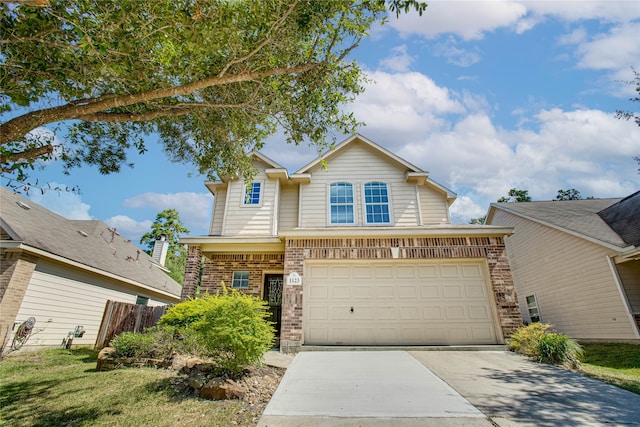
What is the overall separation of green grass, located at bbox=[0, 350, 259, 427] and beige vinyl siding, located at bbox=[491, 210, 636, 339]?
40.8ft

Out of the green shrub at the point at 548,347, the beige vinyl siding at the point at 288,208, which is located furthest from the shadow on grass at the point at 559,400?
the beige vinyl siding at the point at 288,208

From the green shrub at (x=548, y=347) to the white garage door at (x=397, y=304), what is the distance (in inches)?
36.2

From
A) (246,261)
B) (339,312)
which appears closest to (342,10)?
(339,312)

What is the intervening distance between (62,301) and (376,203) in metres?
12.0

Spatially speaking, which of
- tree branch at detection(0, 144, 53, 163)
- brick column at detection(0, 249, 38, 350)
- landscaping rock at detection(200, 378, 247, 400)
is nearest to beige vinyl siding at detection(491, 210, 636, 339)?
landscaping rock at detection(200, 378, 247, 400)

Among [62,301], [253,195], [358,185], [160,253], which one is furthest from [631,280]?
[160,253]

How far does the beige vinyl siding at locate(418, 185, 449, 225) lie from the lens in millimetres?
11656

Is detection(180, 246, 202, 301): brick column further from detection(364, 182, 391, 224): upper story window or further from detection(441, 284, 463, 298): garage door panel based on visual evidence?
detection(441, 284, 463, 298): garage door panel

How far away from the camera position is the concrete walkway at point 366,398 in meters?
3.48

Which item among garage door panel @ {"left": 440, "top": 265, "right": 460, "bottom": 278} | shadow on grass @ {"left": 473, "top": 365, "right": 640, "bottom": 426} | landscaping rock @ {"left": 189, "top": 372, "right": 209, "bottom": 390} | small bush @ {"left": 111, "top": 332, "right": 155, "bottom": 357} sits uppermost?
garage door panel @ {"left": 440, "top": 265, "right": 460, "bottom": 278}

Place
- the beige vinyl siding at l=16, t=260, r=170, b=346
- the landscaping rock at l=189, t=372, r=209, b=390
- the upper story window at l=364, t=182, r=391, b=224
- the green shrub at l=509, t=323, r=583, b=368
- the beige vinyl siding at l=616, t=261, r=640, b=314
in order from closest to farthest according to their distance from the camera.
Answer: the landscaping rock at l=189, t=372, r=209, b=390
the green shrub at l=509, t=323, r=583, b=368
the beige vinyl siding at l=16, t=260, r=170, b=346
the beige vinyl siding at l=616, t=261, r=640, b=314
the upper story window at l=364, t=182, r=391, b=224

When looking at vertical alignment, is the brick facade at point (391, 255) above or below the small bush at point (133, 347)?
above

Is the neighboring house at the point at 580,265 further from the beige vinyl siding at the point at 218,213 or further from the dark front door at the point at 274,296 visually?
the beige vinyl siding at the point at 218,213

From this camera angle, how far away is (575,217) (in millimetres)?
12922
